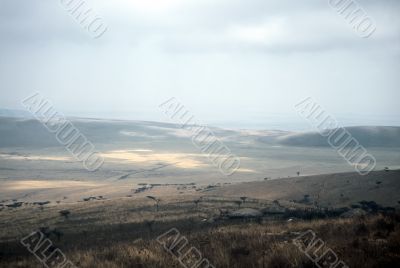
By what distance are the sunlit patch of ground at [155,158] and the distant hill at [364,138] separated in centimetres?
4987

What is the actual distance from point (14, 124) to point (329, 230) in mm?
161808

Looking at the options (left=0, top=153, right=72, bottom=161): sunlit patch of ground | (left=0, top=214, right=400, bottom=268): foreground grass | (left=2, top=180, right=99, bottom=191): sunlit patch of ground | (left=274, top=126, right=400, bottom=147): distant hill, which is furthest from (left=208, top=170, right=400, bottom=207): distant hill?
(left=274, top=126, right=400, bottom=147): distant hill

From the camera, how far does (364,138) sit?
146 metres

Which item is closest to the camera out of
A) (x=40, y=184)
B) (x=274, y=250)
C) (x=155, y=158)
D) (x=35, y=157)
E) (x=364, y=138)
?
(x=274, y=250)

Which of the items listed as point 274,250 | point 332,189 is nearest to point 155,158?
point 332,189

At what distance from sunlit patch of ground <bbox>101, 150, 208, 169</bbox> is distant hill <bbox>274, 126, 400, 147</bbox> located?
1963 inches

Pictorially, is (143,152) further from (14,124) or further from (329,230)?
(329,230)

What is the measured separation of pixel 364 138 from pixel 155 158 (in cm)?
8068

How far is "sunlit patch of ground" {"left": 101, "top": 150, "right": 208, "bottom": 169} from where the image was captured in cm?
9288

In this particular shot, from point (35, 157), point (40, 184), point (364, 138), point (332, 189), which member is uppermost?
point (364, 138)

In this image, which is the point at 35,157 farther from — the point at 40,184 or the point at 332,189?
the point at 332,189

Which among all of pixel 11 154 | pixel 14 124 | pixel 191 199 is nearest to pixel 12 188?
pixel 191 199

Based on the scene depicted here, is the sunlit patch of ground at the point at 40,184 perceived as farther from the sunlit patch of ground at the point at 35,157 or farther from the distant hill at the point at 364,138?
the distant hill at the point at 364,138

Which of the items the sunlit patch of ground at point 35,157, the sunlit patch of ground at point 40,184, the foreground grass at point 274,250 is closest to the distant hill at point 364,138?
the sunlit patch of ground at point 35,157
